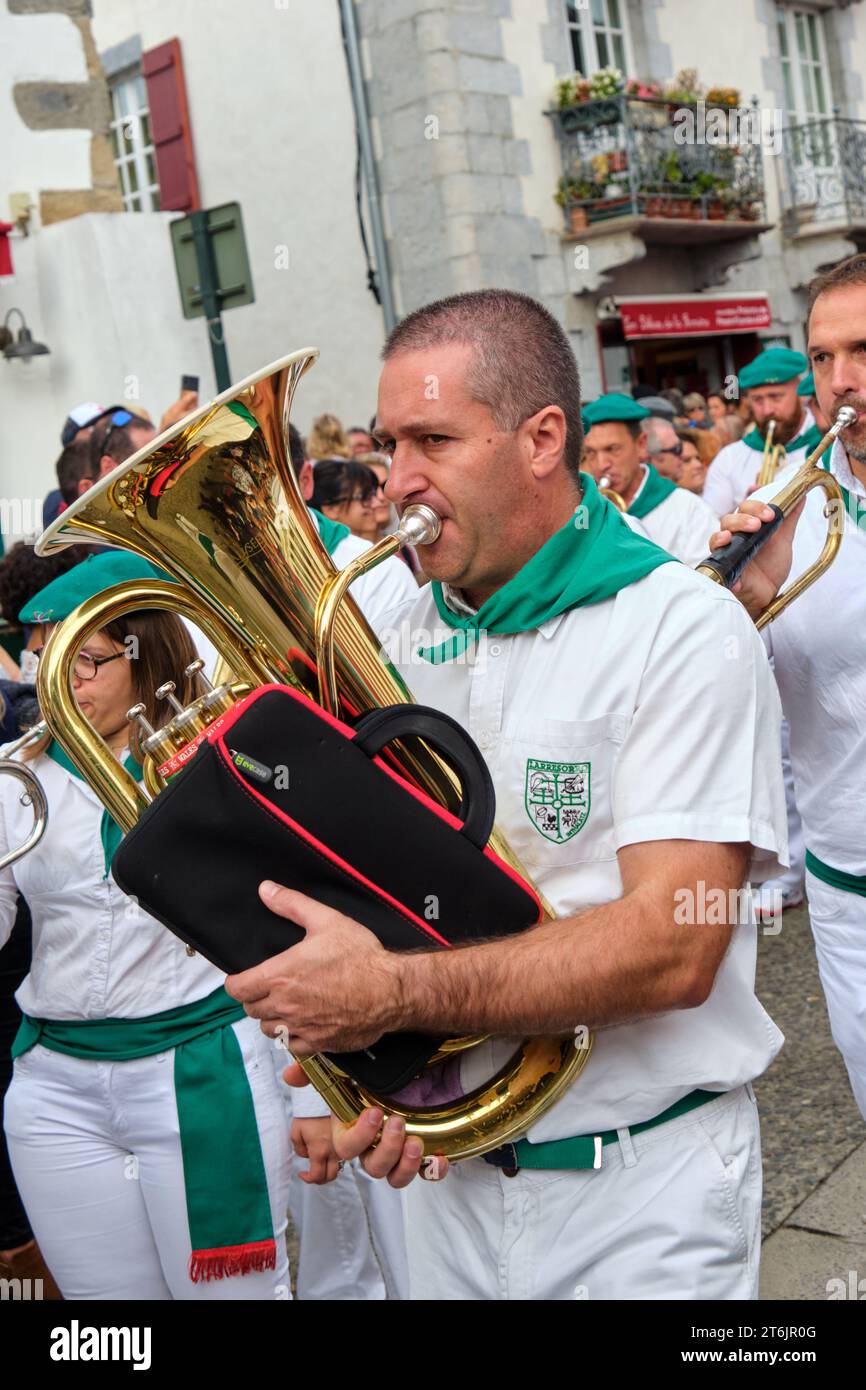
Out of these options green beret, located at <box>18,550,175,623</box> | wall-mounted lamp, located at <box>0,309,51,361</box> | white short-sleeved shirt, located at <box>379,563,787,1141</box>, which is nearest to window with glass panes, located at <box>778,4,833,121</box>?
wall-mounted lamp, located at <box>0,309,51,361</box>

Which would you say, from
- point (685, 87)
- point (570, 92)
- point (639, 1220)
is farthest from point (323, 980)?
point (685, 87)

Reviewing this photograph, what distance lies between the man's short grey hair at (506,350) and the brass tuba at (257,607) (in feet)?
0.58

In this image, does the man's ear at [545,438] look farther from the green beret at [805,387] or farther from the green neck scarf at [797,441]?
the green beret at [805,387]

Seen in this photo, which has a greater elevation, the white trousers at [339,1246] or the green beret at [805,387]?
the green beret at [805,387]

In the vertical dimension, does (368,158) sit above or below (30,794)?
above

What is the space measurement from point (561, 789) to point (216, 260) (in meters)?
6.16

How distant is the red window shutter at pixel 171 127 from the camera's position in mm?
13773

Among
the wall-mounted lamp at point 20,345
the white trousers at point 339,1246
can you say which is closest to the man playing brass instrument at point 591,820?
the white trousers at point 339,1246

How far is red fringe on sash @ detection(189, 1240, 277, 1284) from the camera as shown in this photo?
9.04ft

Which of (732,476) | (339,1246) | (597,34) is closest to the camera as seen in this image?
(339,1246)

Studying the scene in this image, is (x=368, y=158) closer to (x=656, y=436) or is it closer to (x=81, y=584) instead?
(x=656, y=436)

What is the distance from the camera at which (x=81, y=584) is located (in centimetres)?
280
